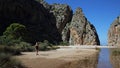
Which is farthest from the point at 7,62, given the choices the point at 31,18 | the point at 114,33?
the point at 114,33

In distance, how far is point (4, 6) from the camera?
338 ft

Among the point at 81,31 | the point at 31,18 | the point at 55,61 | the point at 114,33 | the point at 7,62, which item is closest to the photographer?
the point at 7,62

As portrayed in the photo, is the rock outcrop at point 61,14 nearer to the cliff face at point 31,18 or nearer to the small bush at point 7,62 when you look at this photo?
the cliff face at point 31,18

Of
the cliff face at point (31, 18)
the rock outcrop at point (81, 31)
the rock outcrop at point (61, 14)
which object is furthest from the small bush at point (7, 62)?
the rock outcrop at point (61, 14)

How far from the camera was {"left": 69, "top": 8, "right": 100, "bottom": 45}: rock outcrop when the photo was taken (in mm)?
128625

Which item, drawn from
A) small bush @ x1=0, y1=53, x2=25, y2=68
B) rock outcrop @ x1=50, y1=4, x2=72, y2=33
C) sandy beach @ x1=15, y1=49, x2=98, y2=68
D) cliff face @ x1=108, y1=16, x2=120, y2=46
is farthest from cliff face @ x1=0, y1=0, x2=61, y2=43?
small bush @ x1=0, y1=53, x2=25, y2=68

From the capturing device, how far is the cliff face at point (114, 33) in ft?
434

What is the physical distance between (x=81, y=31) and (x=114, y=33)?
1807 cm

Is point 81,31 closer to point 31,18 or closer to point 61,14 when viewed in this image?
point 61,14

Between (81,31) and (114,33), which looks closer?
(81,31)

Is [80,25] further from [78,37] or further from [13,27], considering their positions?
[13,27]

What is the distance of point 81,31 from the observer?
130 metres

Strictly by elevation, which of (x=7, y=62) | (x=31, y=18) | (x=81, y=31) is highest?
(x=31, y=18)

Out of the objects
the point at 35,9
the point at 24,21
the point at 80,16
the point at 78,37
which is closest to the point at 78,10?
the point at 80,16
